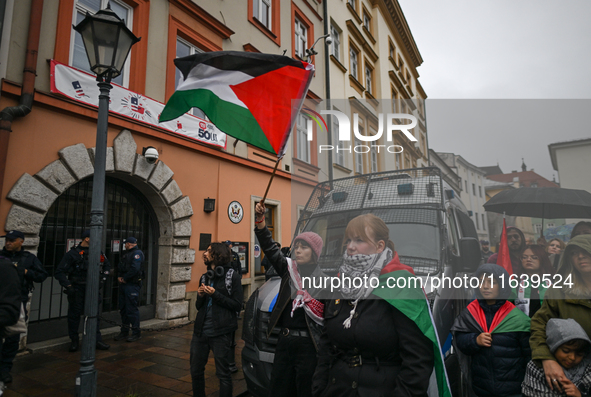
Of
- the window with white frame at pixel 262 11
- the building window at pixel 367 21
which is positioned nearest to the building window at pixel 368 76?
the building window at pixel 367 21

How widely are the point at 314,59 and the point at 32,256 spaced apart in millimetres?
8974

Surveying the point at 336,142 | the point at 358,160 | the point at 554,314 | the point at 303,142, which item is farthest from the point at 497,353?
the point at 303,142

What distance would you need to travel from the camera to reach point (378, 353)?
192cm

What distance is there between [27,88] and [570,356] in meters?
6.99

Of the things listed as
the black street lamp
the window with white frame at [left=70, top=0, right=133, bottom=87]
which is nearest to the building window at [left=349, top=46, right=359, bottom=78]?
the window with white frame at [left=70, top=0, right=133, bottom=87]

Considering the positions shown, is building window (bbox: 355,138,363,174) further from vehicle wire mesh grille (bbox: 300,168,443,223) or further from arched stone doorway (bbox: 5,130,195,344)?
arched stone doorway (bbox: 5,130,195,344)

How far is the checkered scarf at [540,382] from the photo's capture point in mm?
2111

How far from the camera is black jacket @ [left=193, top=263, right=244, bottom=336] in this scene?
3.70m

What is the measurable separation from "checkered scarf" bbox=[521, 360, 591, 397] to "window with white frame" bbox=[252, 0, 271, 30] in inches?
425

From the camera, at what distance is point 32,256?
5.00 meters

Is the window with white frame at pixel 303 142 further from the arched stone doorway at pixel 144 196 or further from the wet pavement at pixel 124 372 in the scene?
the arched stone doorway at pixel 144 196

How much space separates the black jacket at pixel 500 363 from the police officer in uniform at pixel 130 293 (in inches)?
220

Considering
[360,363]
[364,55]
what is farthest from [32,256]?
[364,55]

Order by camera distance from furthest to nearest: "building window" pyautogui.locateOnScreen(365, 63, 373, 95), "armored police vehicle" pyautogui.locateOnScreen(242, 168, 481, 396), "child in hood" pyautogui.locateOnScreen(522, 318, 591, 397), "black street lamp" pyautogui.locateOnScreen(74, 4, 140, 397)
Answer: "building window" pyautogui.locateOnScreen(365, 63, 373, 95) < "black street lamp" pyautogui.locateOnScreen(74, 4, 140, 397) < "armored police vehicle" pyautogui.locateOnScreen(242, 168, 481, 396) < "child in hood" pyautogui.locateOnScreen(522, 318, 591, 397)
